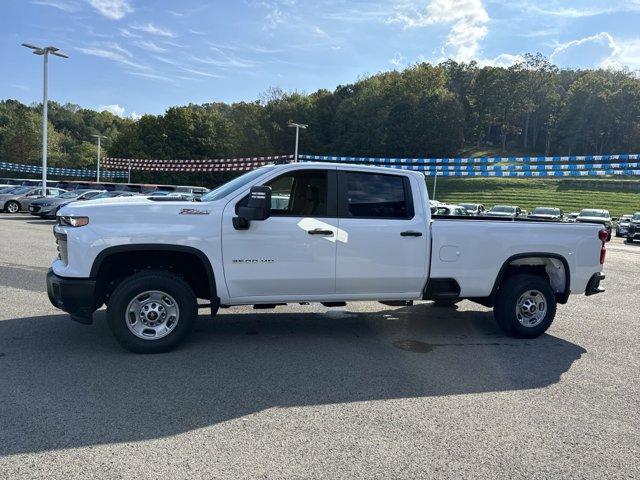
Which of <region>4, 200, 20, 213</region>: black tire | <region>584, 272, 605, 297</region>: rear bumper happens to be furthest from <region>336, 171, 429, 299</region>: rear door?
<region>4, 200, 20, 213</region>: black tire

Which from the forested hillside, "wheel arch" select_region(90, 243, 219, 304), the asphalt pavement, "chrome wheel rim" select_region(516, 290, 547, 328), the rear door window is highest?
the forested hillside

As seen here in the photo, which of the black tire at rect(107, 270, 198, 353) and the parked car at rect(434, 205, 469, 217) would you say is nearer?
the black tire at rect(107, 270, 198, 353)

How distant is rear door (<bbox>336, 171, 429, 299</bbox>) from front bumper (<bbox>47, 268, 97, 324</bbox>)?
247 centimetres

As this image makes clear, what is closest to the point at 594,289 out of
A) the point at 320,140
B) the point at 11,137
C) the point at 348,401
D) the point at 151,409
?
the point at 348,401

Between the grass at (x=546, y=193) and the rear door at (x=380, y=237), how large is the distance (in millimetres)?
42872

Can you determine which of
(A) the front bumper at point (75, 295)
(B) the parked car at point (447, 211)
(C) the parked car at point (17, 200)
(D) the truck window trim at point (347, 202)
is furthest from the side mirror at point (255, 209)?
(C) the parked car at point (17, 200)

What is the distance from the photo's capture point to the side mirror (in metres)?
4.92

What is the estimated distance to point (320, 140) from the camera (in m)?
82.5

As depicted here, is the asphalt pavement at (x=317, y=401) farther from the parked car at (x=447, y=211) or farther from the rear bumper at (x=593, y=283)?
the parked car at (x=447, y=211)

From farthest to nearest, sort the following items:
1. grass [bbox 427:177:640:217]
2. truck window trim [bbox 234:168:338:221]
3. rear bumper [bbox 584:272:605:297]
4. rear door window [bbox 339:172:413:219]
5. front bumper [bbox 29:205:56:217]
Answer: grass [bbox 427:177:640:217], front bumper [bbox 29:205:56:217], rear bumper [bbox 584:272:605:297], rear door window [bbox 339:172:413:219], truck window trim [bbox 234:168:338:221]

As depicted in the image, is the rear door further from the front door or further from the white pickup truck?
the front door

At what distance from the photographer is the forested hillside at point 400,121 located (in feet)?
245

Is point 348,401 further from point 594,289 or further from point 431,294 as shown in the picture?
point 594,289

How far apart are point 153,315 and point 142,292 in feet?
0.90
